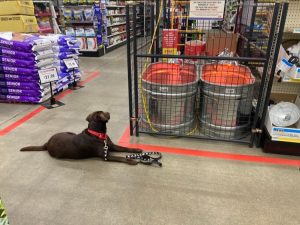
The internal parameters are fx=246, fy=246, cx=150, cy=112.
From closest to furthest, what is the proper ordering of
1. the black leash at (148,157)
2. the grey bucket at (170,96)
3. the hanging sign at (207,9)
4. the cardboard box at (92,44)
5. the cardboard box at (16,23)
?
the black leash at (148,157), the hanging sign at (207,9), the grey bucket at (170,96), the cardboard box at (16,23), the cardboard box at (92,44)

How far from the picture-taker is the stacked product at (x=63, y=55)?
4062mm

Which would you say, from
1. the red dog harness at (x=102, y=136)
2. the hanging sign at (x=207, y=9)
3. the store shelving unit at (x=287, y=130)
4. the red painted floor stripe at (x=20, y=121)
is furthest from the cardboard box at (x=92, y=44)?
the store shelving unit at (x=287, y=130)

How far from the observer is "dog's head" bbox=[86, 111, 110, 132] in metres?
2.22

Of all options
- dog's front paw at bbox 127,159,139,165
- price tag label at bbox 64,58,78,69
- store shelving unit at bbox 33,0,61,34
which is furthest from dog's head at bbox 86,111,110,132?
store shelving unit at bbox 33,0,61,34

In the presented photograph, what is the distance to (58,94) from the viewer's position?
4230mm

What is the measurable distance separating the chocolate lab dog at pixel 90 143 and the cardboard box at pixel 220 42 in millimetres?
2783

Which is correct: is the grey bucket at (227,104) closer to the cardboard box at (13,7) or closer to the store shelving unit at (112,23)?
the cardboard box at (13,7)

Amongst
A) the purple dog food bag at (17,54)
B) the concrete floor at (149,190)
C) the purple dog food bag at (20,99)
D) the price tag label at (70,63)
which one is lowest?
the concrete floor at (149,190)

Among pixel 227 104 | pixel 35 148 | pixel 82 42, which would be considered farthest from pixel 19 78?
pixel 82 42

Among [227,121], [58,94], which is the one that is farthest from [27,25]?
[227,121]

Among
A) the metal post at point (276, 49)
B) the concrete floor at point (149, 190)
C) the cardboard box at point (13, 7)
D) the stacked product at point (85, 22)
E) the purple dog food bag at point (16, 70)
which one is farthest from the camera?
the stacked product at point (85, 22)

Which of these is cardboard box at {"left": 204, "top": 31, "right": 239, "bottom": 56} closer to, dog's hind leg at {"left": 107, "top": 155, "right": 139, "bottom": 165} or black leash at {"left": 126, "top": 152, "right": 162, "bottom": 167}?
black leash at {"left": 126, "top": 152, "right": 162, "bottom": 167}

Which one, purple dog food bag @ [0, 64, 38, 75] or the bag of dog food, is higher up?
the bag of dog food

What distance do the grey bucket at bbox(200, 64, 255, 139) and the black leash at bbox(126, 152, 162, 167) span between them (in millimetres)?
703
